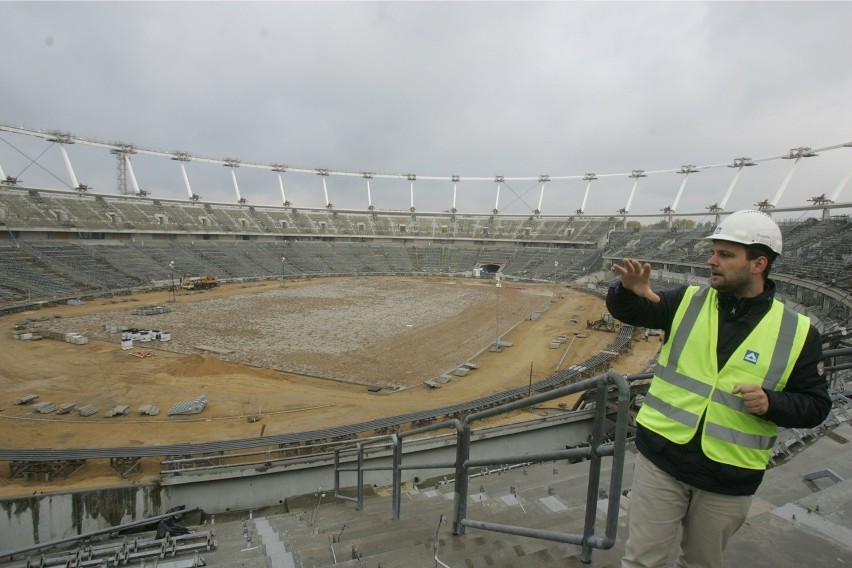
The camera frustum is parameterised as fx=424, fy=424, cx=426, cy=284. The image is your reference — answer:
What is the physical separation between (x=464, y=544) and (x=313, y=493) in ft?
24.3

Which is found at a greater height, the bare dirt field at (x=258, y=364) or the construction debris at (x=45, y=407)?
the construction debris at (x=45, y=407)

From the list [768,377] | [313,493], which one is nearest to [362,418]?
[313,493]

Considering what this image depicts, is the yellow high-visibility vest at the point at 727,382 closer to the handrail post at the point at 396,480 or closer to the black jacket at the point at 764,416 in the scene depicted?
the black jacket at the point at 764,416

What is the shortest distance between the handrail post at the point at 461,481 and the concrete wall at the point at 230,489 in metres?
5.98

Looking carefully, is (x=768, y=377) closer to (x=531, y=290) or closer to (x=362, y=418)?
(x=362, y=418)

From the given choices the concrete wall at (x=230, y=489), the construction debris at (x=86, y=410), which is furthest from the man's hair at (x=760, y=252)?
the construction debris at (x=86, y=410)

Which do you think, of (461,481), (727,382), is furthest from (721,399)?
(461,481)

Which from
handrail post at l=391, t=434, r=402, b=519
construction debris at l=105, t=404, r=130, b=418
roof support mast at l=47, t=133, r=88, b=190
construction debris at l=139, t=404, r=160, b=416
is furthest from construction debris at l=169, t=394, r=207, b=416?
roof support mast at l=47, t=133, r=88, b=190

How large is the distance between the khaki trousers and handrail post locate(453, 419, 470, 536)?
181cm

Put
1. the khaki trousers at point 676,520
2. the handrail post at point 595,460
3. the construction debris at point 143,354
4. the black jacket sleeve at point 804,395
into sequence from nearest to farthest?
the black jacket sleeve at point 804,395 < the khaki trousers at point 676,520 < the handrail post at point 595,460 < the construction debris at point 143,354

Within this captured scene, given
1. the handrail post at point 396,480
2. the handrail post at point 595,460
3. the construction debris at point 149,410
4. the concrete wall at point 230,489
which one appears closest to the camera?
the handrail post at point 595,460

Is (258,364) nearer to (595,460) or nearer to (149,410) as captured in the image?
(149,410)

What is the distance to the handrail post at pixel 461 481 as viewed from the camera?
407cm

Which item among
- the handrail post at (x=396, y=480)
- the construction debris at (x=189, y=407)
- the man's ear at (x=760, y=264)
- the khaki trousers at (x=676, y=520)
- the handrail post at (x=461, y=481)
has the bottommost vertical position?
the construction debris at (x=189, y=407)
